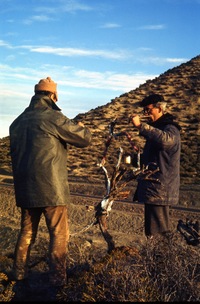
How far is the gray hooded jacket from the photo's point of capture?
4.59 meters

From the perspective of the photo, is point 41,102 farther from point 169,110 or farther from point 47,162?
point 169,110

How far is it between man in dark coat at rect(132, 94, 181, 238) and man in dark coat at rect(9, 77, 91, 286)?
2.19 feet

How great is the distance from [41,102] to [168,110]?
25862mm

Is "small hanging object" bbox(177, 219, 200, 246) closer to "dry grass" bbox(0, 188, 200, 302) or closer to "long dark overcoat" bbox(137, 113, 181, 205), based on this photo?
"dry grass" bbox(0, 188, 200, 302)

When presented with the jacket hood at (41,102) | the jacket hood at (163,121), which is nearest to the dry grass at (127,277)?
the jacket hood at (163,121)

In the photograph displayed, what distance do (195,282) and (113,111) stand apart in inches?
1171

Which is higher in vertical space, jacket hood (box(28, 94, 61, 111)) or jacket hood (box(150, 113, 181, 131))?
jacket hood (box(28, 94, 61, 111))

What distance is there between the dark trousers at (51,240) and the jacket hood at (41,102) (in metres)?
0.98

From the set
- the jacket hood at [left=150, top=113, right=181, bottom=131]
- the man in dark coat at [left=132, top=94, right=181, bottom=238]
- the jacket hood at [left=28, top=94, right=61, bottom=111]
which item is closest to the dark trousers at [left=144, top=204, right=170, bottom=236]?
the man in dark coat at [left=132, top=94, right=181, bottom=238]

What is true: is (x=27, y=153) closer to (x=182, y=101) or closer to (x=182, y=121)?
(x=182, y=121)

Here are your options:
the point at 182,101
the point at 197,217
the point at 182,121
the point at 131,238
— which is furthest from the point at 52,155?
the point at 182,101

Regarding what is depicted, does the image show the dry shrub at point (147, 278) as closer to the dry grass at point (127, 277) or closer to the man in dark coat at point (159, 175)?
the dry grass at point (127, 277)

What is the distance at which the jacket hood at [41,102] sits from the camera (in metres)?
4.79

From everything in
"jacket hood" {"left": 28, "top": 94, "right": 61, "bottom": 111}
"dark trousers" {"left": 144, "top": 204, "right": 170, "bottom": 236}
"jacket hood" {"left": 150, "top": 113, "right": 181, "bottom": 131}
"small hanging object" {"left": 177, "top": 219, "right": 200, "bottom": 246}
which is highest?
"jacket hood" {"left": 28, "top": 94, "right": 61, "bottom": 111}
